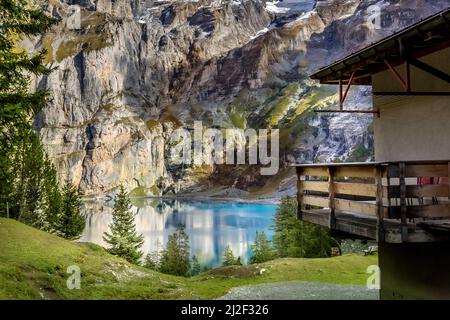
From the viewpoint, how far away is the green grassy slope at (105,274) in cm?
1659

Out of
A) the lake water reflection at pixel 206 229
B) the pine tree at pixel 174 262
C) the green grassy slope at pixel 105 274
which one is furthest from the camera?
the lake water reflection at pixel 206 229

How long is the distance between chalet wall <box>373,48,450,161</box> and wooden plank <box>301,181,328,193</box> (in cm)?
274

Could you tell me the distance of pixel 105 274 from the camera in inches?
824

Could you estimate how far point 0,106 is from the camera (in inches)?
644

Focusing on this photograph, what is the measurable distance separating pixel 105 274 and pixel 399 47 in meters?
16.8

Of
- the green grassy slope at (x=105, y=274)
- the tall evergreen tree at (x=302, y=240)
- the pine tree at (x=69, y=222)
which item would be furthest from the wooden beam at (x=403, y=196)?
the pine tree at (x=69, y=222)

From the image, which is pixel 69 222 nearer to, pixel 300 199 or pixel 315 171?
pixel 300 199

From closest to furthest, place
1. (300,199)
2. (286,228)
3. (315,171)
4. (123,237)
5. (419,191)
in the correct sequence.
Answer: (419,191)
(315,171)
(300,199)
(123,237)
(286,228)

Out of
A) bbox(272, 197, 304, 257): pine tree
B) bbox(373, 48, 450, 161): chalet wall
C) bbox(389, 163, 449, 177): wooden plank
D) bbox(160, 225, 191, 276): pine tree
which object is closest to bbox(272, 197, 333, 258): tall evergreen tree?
bbox(272, 197, 304, 257): pine tree

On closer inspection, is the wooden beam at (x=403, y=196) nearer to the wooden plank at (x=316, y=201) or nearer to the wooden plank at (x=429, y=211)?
the wooden plank at (x=429, y=211)

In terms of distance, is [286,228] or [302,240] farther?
[286,228]

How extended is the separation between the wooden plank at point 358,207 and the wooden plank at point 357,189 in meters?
0.22

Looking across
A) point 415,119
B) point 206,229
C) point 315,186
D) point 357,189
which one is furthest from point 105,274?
point 206,229
